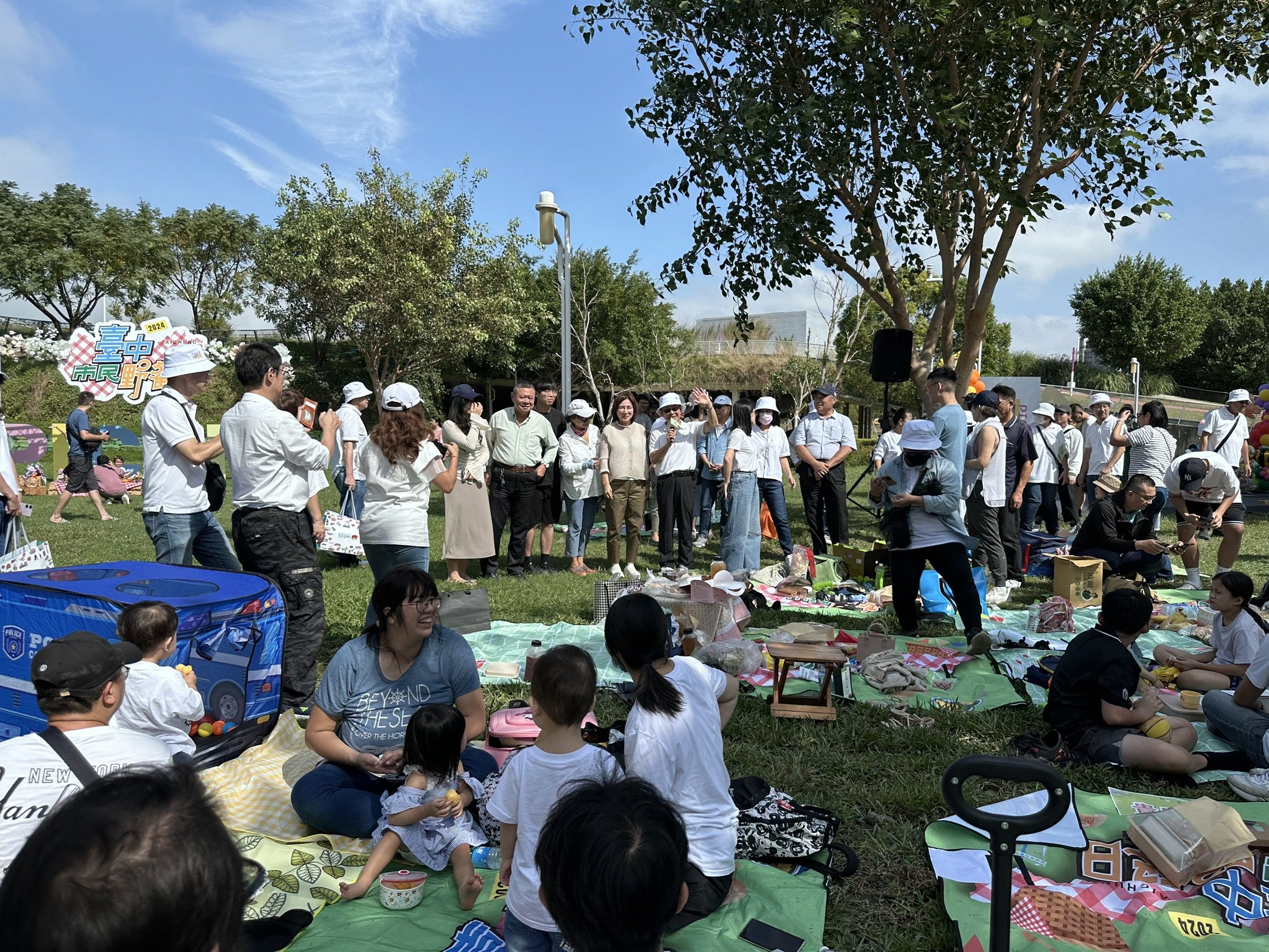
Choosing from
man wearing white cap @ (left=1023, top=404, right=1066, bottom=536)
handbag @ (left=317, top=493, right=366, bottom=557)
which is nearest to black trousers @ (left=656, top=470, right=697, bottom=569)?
handbag @ (left=317, top=493, right=366, bottom=557)

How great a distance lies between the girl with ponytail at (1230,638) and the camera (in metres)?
4.66

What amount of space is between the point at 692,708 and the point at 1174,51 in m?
7.83

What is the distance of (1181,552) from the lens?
25.7 ft

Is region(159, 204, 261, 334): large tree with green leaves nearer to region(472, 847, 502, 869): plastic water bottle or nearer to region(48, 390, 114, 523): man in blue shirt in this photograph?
region(48, 390, 114, 523): man in blue shirt

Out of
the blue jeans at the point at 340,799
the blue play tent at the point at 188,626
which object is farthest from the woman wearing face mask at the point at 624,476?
the blue jeans at the point at 340,799

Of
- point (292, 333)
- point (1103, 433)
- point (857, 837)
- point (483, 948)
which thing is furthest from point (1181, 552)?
point (292, 333)

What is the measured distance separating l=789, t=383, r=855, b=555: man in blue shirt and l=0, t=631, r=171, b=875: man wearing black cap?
728 cm

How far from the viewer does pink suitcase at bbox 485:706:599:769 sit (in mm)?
4188

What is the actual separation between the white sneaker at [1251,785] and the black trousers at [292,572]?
14.7ft

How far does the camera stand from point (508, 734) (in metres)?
4.19

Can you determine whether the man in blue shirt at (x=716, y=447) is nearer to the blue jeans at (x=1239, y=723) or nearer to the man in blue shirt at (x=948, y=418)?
the man in blue shirt at (x=948, y=418)

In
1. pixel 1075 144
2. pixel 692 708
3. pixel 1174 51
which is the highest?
pixel 1174 51

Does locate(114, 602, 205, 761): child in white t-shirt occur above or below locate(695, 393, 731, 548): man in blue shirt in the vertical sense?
below

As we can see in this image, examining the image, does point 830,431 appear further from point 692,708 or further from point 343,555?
point 692,708
